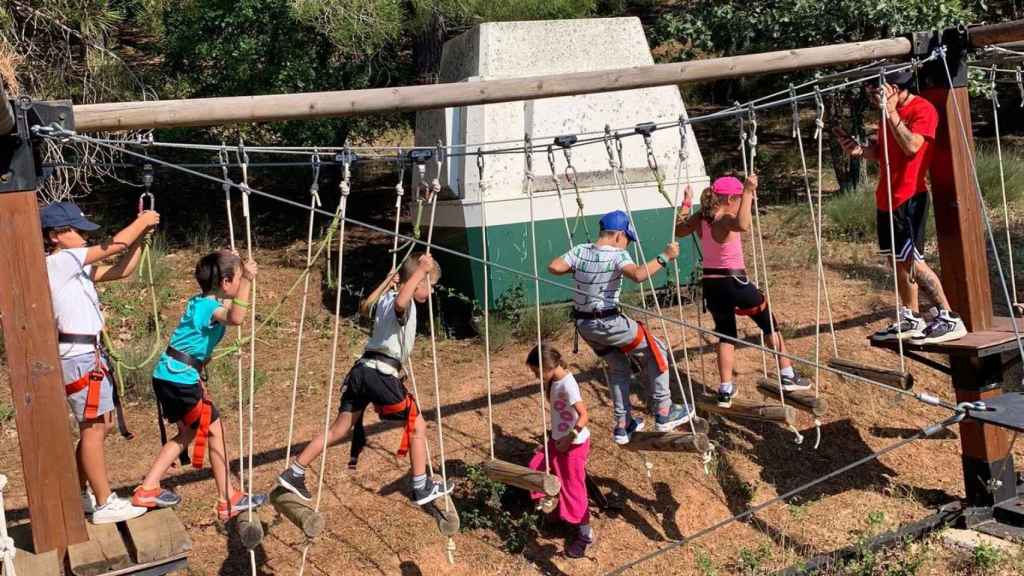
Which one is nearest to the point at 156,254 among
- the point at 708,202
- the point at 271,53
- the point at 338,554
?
the point at 271,53

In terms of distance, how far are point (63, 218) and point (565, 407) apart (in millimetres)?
2782

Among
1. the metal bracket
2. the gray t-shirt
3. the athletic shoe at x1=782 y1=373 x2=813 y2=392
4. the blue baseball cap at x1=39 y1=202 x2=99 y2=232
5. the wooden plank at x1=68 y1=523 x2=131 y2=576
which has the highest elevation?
the metal bracket

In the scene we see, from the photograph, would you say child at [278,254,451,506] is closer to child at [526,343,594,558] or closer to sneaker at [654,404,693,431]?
child at [526,343,594,558]

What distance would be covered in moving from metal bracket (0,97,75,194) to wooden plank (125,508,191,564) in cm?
148

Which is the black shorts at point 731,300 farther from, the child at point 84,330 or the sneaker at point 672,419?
the child at point 84,330

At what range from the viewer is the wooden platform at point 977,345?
19.1 ft

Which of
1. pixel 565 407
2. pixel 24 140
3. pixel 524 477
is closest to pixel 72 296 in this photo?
pixel 24 140

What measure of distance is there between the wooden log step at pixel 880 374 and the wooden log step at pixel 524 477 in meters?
2.05

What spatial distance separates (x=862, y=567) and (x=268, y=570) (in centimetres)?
337

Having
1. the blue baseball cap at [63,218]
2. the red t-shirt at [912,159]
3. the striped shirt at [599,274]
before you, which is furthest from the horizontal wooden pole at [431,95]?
the striped shirt at [599,274]

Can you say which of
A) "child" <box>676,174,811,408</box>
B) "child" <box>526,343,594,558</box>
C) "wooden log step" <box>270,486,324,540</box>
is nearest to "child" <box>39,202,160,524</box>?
"wooden log step" <box>270,486,324,540</box>

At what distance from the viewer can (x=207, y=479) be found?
680cm

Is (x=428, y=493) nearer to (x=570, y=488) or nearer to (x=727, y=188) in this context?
(x=570, y=488)

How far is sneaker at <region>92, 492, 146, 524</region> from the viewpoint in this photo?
15.1 ft
